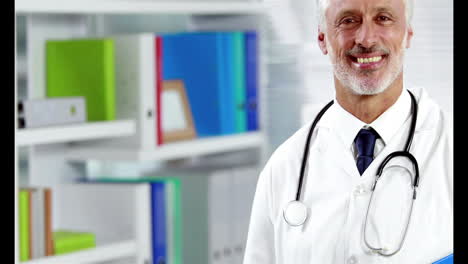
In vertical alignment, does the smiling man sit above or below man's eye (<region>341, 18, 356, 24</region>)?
below

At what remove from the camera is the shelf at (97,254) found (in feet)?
6.07

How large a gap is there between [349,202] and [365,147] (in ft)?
0.25

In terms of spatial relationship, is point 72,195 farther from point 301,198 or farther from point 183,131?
point 301,198

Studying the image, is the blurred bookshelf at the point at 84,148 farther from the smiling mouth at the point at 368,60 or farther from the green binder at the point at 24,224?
the smiling mouth at the point at 368,60

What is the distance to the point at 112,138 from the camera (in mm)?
2086

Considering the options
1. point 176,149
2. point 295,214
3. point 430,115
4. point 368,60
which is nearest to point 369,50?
point 368,60

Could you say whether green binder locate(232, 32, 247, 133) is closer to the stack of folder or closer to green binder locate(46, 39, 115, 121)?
the stack of folder

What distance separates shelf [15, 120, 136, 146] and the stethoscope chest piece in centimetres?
95

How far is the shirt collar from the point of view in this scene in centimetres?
97

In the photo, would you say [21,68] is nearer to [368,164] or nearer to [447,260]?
[368,164]

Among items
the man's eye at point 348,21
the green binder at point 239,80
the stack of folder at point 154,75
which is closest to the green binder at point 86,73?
the stack of folder at point 154,75

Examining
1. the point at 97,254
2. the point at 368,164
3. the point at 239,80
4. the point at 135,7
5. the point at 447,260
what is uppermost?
the point at 135,7

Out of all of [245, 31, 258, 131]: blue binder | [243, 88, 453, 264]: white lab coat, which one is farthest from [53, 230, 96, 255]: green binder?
[243, 88, 453, 264]: white lab coat

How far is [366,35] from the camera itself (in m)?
0.92
